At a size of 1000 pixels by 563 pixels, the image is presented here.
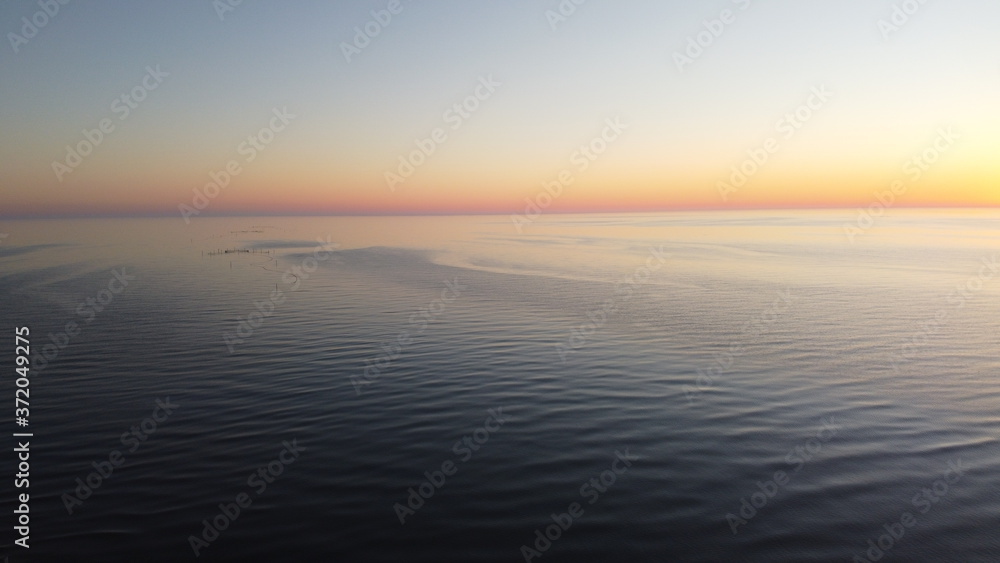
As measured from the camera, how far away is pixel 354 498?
1384 centimetres

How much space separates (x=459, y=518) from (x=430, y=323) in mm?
24067

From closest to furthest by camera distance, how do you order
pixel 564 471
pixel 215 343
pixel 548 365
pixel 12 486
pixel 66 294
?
pixel 12 486 < pixel 564 471 < pixel 548 365 < pixel 215 343 < pixel 66 294

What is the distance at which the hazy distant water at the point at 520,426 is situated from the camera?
40.7 ft

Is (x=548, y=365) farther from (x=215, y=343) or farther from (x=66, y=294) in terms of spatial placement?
(x=66, y=294)

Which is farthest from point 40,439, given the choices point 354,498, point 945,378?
point 945,378

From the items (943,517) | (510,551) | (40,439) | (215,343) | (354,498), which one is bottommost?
(943,517)

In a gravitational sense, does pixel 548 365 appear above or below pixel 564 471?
above

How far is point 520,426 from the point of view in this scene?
61.0 ft

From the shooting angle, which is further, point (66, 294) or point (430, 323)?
point (66, 294)

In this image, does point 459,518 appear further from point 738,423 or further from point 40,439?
point 40,439

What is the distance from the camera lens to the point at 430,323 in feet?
120

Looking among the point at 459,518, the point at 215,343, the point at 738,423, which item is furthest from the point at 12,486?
the point at 738,423

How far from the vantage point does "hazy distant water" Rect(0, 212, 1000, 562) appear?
12.4m

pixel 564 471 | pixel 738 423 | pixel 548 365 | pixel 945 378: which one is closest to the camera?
pixel 564 471
